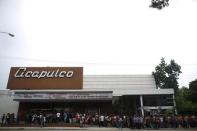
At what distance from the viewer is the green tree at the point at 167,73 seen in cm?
5160

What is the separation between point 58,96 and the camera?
31141mm

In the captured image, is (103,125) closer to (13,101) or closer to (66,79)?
(66,79)

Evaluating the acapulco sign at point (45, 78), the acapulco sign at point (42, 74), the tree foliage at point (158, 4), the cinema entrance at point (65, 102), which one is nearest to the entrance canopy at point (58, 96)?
the cinema entrance at point (65, 102)

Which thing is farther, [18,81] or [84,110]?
[18,81]

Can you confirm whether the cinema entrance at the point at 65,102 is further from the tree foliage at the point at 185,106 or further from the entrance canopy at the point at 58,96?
the tree foliage at the point at 185,106

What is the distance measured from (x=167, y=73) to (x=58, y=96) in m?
30.2

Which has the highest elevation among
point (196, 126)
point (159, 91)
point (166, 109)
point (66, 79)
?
point (66, 79)

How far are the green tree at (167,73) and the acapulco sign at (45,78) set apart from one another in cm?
1961

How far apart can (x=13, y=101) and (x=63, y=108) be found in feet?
22.0

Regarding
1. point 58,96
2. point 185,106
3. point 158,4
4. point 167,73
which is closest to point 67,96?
point 58,96

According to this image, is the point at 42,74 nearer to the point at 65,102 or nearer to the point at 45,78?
the point at 45,78

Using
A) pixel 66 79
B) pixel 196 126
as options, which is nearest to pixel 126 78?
pixel 66 79

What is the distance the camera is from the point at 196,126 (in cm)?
2809

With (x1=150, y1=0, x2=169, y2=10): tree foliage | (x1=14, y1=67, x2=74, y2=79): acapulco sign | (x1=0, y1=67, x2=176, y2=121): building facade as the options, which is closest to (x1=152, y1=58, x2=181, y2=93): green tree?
(x1=0, y1=67, x2=176, y2=121): building facade
